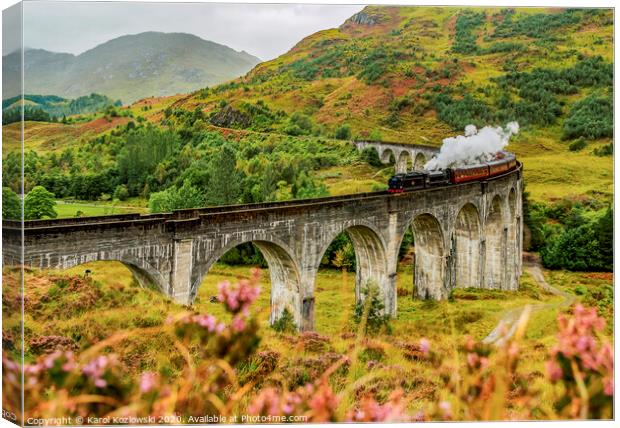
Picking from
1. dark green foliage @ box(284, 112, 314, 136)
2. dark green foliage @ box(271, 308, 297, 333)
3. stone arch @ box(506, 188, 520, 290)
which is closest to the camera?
dark green foliage @ box(271, 308, 297, 333)

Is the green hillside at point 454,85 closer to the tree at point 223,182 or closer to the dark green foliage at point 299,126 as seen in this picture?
the dark green foliage at point 299,126

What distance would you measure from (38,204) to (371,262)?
602 inches

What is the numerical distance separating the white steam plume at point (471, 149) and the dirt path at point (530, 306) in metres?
7.70

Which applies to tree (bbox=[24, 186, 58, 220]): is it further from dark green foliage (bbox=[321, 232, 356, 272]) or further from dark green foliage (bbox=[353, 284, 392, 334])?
dark green foliage (bbox=[321, 232, 356, 272])

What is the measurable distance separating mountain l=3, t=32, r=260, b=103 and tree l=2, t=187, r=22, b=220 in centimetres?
194

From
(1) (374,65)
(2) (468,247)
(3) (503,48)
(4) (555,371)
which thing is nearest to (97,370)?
(4) (555,371)

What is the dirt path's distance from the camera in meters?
14.5

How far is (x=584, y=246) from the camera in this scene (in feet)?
64.4

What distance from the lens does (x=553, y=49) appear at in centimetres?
2992

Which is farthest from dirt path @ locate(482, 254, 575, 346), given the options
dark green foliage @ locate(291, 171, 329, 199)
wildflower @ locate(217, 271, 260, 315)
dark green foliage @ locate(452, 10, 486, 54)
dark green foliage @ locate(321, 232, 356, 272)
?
dark green foliage @ locate(291, 171, 329, 199)

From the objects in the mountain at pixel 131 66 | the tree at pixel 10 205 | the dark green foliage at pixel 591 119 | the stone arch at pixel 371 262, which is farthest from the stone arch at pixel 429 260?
the tree at pixel 10 205

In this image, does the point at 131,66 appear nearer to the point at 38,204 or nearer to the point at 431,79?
the point at 38,204

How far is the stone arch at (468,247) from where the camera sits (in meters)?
32.1

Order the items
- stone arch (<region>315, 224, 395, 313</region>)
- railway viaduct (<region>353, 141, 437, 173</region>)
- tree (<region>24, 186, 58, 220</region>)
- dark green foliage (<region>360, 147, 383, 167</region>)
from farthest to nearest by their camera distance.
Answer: dark green foliage (<region>360, 147, 383, 167</region>), railway viaduct (<region>353, 141, 437, 173</region>), stone arch (<region>315, 224, 395, 313</region>), tree (<region>24, 186, 58, 220</region>)
